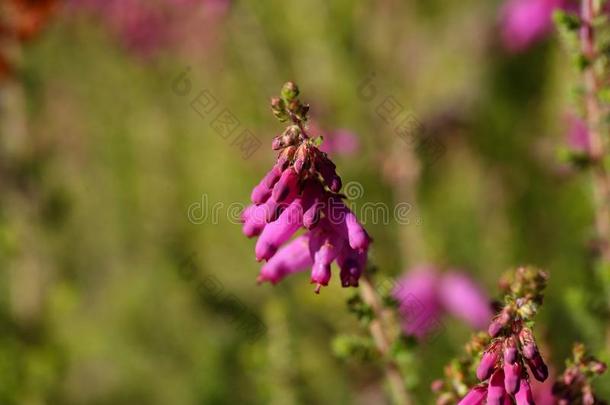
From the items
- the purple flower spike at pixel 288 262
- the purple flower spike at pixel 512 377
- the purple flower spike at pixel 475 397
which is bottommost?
the purple flower spike at pixel 512 377

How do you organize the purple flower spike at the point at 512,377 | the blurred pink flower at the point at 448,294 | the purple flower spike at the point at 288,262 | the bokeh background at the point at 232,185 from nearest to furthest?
the purple flower spike at the point at 512,377 < the purple flower spike at the point at 288,262 < the blurred pink flower at the point at 448,294 < the bokeh background at the point at 232,185

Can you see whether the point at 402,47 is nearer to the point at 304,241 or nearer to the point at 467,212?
the point at 467,212

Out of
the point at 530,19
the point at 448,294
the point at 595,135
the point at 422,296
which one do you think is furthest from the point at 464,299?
the point at 595,135

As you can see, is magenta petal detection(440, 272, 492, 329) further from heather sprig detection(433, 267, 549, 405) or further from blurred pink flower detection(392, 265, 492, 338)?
heather sprig detection(433, 267, 549, 405)

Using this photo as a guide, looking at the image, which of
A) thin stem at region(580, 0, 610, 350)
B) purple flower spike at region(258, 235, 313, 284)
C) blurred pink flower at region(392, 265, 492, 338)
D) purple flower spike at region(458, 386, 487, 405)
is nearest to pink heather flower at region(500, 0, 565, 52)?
blurred pink flower at region(392, 265, 492, 338)

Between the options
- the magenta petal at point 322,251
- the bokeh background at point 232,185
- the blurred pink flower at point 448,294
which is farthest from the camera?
the bokeh background at point 232,185

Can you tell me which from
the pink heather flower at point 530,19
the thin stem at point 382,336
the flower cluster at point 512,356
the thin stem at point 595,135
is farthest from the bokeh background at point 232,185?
the flower cluster at point 512,356

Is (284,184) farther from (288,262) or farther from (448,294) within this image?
(448,294)

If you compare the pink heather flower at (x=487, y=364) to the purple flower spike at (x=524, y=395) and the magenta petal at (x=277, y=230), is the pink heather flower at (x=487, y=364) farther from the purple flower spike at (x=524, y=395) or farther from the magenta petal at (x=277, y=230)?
the magenta petal at (x=277, y=230)
